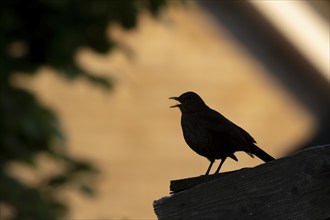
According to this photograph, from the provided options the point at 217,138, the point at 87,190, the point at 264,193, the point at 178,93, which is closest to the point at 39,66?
the point at 87,190

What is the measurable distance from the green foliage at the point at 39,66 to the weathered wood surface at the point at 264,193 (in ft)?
16.6

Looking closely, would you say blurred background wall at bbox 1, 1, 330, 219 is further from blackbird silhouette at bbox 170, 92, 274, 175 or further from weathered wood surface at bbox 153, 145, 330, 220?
weathered wood surface at bbox 153, 145, 330, 220

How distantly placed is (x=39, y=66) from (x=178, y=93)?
4925 millimetres

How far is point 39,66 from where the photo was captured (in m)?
8.84

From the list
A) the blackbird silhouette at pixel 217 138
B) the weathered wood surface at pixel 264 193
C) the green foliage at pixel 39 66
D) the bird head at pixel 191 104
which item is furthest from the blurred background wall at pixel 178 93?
the weathered wood surface at pixel 264 193

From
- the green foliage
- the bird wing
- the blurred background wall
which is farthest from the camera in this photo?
the blurred background wall

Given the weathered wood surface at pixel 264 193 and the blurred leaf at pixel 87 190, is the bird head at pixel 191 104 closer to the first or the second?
the weathered wood surface at pixel 264 193

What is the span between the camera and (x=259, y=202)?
130 inches

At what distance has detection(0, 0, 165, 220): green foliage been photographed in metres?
8.40

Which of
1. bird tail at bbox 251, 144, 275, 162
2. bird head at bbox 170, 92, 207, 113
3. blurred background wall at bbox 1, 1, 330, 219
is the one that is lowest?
bird tail at bbox 251, 144, 275, 162

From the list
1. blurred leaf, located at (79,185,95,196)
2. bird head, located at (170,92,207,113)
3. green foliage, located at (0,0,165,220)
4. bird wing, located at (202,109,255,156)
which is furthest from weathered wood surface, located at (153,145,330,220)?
blurred leaf, located at (79,185,95,196)

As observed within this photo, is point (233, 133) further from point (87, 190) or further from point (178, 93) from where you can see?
point (178, 93)

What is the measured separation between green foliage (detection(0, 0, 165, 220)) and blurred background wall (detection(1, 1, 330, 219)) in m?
4.44

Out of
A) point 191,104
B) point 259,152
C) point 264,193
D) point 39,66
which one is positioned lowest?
point 264,193
